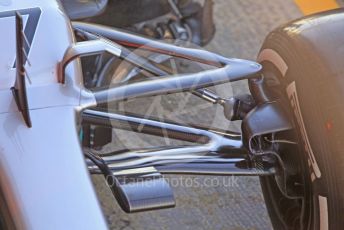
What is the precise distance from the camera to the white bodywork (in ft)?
3.23

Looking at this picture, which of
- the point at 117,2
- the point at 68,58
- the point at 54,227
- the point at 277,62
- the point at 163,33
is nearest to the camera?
the point at 54,227

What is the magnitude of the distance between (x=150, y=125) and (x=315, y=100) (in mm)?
345

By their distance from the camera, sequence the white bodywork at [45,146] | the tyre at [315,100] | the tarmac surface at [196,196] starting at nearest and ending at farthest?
the white bodywork at [45,146], the tyre at [315,100], the tarmac surface at [196,196]

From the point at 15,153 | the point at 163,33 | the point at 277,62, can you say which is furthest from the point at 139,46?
the point at 163,33

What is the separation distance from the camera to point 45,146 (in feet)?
3.44

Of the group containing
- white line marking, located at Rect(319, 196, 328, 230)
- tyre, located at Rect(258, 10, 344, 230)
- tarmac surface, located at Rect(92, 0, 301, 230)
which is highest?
tyre, located at Rect(258, 10, 344, 230)

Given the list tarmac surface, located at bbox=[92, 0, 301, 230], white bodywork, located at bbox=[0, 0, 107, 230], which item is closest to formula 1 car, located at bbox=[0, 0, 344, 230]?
white bodywork, located at bbox=[0, 0, 107, 230]

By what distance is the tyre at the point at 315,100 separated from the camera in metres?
1.28

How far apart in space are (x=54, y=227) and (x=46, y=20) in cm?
42

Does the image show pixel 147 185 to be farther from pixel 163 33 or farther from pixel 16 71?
pixel 163 33

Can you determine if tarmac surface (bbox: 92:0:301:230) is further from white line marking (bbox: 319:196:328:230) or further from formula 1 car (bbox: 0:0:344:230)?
white line marking (bbox: 319:196:328:230)

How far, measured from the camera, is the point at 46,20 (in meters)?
1.24

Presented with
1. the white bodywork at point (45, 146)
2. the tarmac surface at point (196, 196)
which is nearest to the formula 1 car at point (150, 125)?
the white bodywork at point (45, 146)

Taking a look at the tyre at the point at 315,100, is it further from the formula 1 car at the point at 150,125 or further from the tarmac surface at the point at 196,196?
the tarmac surface at the point at 196,196
